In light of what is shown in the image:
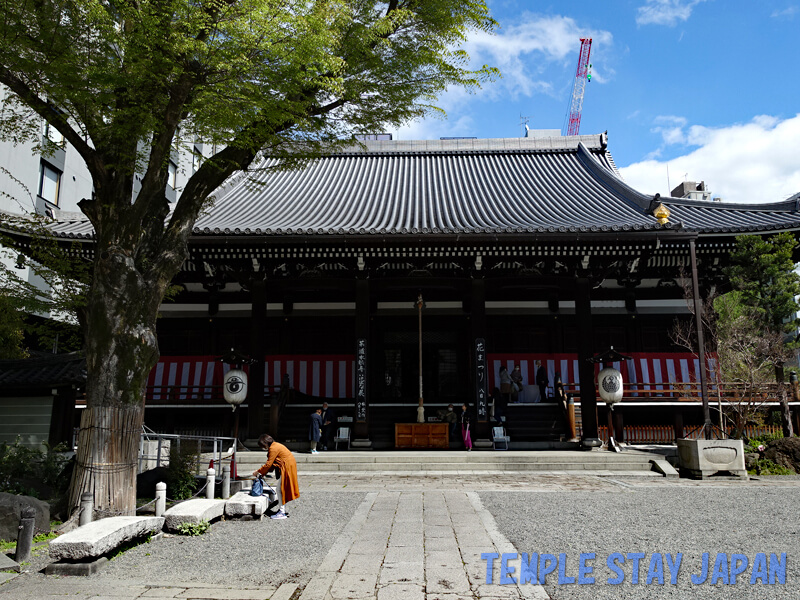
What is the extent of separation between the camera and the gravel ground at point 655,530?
4.08 m

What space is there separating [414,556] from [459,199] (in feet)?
46.1

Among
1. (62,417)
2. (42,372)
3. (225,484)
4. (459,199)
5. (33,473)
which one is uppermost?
(459,199)

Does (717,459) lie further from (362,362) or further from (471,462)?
(362,362)

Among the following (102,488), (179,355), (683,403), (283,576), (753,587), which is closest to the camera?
(753,587)

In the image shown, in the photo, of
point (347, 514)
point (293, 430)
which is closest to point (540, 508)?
point (347, 514)

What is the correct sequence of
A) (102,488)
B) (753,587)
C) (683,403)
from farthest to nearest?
(683,403), (102,488), (753,587)

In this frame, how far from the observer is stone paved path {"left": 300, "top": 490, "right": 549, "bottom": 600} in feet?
13.0

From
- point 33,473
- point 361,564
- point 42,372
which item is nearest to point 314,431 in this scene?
point 42,372

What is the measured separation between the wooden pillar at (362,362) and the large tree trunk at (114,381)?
7.20m

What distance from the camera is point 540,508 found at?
7367 millimetres

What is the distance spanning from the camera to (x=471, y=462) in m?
11.8

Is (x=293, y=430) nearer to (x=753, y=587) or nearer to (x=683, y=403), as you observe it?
(x=683, y=403)

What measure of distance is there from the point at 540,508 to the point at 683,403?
8927 millimetres

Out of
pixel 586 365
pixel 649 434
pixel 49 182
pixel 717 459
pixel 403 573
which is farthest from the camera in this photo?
pixel 49 182
